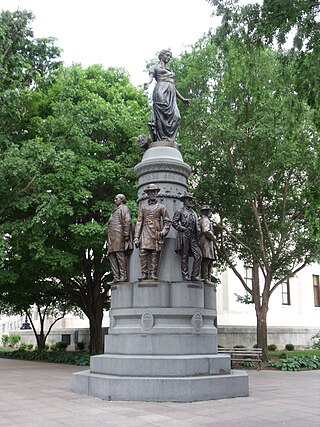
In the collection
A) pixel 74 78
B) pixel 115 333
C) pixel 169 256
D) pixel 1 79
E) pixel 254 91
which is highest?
pixel 74 78

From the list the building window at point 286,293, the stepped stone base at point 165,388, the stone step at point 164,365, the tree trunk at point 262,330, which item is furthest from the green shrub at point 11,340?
the stepped stone base at point 165,388

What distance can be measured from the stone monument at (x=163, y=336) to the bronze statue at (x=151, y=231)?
15cm

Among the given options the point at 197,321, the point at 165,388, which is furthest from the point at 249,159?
the point at 165,388

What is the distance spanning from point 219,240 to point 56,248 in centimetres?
767

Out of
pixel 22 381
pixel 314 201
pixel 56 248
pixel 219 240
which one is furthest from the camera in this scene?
pixel 219 240

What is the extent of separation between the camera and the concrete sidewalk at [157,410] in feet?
25.1

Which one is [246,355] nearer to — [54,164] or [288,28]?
[54,164]

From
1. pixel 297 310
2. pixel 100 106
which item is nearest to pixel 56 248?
pixel 100 106

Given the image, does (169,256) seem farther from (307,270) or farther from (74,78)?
(307,270)

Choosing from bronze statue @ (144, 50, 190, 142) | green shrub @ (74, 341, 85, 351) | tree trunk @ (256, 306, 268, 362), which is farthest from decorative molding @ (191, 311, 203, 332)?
green shrub @ (74, 341, 85, 351)

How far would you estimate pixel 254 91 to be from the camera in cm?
1227

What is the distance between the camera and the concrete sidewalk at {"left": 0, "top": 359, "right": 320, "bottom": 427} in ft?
25.1

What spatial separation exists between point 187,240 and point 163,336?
2.29m

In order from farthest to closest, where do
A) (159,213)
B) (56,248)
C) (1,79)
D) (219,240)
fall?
(219,240) < (56,248) < (1,79) < (159,213)
